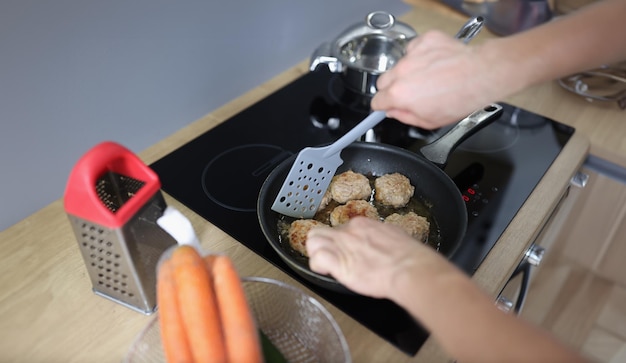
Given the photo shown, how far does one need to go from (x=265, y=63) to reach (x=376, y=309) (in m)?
0.68

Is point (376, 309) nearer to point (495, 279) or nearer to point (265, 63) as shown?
point (495, 279)

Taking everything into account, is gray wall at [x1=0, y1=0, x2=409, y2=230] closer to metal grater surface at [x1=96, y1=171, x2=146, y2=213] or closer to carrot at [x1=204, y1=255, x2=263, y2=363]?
metal grater surface at [x1=96, y1=171, x2=146, y2=213]

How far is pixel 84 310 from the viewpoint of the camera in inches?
28.0

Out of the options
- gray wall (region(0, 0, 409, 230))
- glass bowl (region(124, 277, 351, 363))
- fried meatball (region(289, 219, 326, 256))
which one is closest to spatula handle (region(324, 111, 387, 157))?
fried meatball (region(289, 219, 326, 256))

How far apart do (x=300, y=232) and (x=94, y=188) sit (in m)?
0.30

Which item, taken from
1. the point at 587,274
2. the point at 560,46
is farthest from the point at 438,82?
the point at 587,274

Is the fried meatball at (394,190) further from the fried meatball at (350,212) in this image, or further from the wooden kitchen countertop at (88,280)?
the wooden kitchen countertop at (88,280)

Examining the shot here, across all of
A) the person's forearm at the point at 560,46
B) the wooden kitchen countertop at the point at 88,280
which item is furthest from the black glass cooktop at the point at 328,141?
the person's forearm at the point at 560,46

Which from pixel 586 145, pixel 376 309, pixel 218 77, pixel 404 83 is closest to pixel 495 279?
pixel 376 309

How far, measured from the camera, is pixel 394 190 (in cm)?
85

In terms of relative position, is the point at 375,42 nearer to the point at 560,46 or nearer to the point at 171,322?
the point at 560,46

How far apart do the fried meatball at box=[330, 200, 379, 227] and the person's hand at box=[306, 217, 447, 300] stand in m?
0.25

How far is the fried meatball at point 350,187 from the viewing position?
863 millimetres

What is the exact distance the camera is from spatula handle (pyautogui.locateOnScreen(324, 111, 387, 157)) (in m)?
0.81
